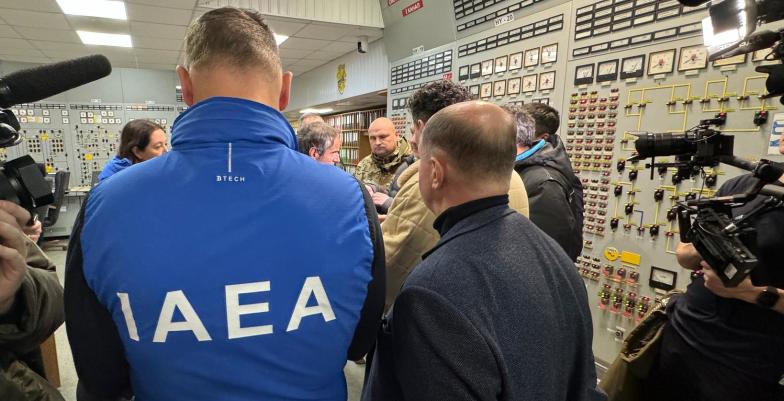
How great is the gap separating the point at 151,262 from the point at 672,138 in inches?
64.0

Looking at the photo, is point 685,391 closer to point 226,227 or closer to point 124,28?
point 226,227

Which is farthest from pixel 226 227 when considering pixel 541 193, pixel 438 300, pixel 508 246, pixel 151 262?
pixel 541 193

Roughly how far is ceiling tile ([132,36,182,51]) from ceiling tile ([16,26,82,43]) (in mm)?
737

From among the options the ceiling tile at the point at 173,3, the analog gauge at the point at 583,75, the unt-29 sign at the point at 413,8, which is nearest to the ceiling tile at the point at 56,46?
the ceiling tile at the point at 173,3

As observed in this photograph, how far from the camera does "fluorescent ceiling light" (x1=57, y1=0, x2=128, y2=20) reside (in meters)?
4.27

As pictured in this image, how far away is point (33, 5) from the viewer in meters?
4.28

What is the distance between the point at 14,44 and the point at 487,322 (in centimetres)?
820

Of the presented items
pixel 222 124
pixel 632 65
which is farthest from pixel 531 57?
pixel 222 124

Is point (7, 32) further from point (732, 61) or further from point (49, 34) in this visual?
point (732, 61)

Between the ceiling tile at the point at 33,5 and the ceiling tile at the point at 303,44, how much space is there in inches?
104

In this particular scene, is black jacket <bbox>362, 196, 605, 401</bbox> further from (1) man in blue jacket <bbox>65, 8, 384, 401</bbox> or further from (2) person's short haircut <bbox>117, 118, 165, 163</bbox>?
(2) person's short haircut <bbox>117, 118, 165, 163</bbox>

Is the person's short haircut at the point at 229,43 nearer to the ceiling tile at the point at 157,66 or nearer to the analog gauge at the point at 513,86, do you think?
the analog gauge at the point at 513,86

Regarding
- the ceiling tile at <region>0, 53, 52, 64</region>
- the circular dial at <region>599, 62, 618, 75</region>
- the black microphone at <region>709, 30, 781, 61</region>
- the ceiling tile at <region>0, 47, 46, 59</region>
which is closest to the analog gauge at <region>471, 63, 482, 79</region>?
the circular dial at <region>599, 62, 618, 75</region>

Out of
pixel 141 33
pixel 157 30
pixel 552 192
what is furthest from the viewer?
pixel 141 33
